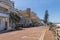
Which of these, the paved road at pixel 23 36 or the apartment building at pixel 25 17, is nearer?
the paved road at pixel 23 36

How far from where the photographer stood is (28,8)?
243ft

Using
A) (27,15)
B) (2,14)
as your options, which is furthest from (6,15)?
(27,15)

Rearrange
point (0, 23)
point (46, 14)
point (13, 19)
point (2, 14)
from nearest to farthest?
point (2, 14) → point (0, 23) → point (13, 19) → point (46, 14)

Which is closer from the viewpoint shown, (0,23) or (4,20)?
(0,23)

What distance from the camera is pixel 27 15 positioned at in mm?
70438

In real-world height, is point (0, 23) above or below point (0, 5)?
below

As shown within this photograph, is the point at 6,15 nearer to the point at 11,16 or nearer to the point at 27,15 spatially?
the point at 11,16

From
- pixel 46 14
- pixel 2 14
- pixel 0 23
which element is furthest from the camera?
pixel 46 14

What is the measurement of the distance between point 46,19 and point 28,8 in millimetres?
57222

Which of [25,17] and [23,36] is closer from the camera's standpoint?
[23,36]

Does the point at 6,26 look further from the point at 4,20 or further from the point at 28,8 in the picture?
the point at 28,8

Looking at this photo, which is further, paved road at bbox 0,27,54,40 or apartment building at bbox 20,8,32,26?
apartment building at bbox 20,8,32,26

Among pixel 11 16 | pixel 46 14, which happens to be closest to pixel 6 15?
pixel 11 16

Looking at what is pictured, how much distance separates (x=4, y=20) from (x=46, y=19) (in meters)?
96.3
